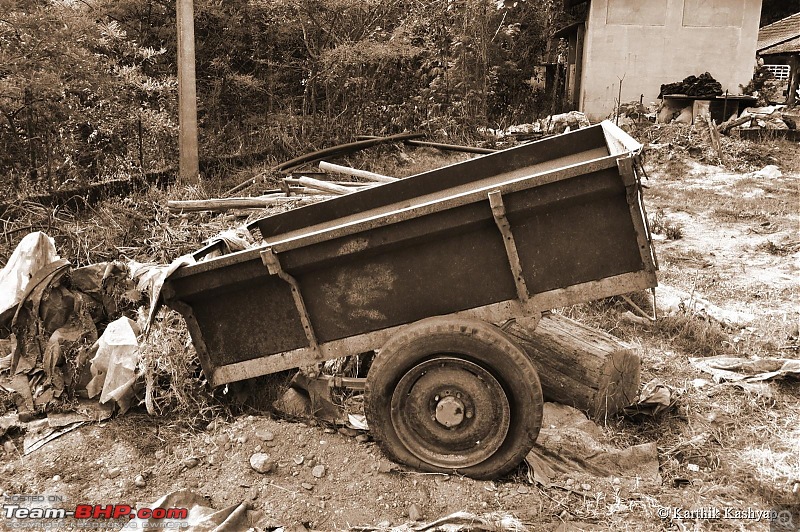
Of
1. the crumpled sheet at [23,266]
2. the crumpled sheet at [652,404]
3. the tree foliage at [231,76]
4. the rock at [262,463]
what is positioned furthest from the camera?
the tree foliage at [231,76]

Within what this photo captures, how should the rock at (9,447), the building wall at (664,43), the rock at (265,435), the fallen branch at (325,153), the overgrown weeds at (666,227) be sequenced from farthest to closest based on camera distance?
the building wall at (664,43)
the overgrown weeds at (666,227)
the fallen branch at (325,153)
the rock at (9,447)
the rock at (265,435)

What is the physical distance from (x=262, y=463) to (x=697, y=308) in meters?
3.96

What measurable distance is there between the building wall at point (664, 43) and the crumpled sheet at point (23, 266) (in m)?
16.9

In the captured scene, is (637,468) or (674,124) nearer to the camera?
(637,468)

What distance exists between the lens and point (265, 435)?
3.87 m

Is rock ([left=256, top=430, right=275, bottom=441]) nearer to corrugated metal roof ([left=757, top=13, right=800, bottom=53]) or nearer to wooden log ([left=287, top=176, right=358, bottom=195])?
wooden log ([left=287, top=176, right=358, bottom=195])

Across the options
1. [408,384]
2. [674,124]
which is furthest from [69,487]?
[674,124]

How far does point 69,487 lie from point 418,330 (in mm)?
2105

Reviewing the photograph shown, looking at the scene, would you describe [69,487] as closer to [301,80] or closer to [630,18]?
[301,80]

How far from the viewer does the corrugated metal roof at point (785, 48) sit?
2009 cm

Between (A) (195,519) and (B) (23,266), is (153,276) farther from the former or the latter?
(A) (195,519)

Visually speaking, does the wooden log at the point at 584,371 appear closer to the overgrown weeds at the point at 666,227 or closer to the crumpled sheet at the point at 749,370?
the crumpled sheet at the point at 749,370

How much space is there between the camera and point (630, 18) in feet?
61.6

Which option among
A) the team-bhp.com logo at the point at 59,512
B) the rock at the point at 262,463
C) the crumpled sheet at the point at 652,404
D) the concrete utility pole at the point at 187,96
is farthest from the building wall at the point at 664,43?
the team-bhp.com logo at the point at 59,512
